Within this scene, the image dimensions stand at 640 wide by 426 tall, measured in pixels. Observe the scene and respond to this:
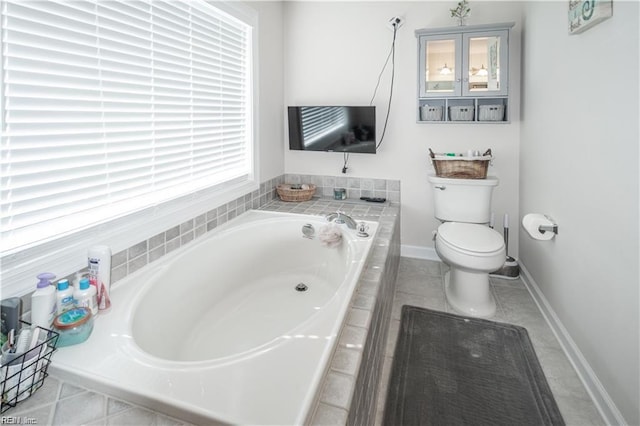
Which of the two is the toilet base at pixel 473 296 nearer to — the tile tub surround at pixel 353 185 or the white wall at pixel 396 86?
the white wall at pixel 396 86

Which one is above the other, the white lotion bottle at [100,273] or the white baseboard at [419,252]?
the white lotion bottle at [100,273]

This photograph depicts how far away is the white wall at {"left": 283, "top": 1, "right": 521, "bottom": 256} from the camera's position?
9.68 ft

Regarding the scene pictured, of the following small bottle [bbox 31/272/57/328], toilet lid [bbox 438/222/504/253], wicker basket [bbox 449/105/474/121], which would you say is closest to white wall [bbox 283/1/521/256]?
wicker basket [bbox 449/105/474/121]

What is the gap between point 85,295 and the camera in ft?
4.15

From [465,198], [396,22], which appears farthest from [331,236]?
[396,22]

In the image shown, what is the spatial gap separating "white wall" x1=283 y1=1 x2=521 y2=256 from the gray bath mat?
1224 millimetres

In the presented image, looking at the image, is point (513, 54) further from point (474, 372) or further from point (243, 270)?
point (243, 270)

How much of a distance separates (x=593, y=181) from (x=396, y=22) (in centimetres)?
208

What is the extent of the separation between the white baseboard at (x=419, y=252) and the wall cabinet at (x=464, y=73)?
119cm

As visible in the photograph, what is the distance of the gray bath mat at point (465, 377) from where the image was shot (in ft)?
5.08

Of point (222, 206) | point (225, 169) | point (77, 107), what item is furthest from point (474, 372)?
point (77, 107)

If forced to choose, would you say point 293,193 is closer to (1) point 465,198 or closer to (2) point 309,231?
(2) point 309,231

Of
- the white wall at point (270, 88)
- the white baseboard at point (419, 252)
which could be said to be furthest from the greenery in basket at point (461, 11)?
the white baseboard at point (419, 252)

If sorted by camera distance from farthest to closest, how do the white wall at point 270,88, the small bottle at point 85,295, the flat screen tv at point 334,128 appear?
the flat screen tv at point 334,128
the white wall at point 270,88
the small bottle at point 85,295
